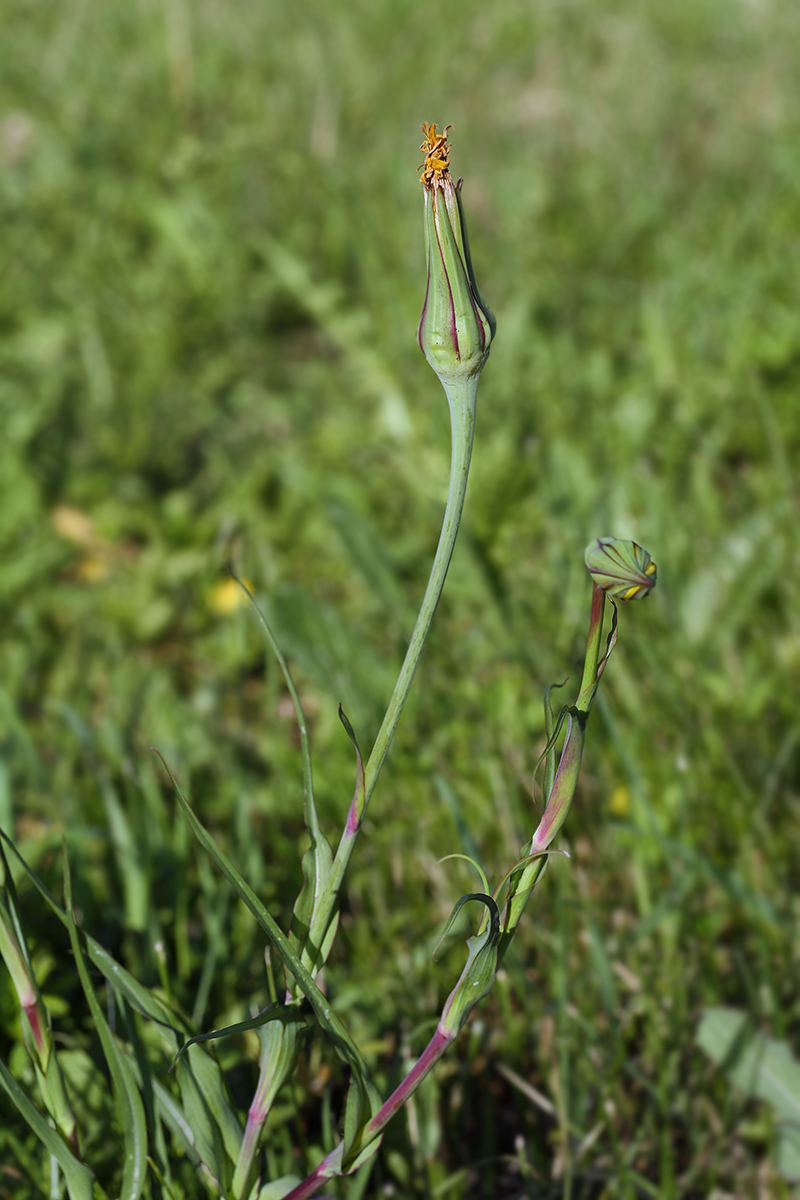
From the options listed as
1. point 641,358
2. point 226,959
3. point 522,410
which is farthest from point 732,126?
point 226,959

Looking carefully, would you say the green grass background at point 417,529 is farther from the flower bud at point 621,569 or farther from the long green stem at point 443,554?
the flower bud at point 621,569

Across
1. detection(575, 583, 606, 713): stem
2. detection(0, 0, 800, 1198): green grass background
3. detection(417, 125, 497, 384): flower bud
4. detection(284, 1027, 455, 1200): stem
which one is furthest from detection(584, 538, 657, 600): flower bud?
detection(0, 0, 800, 1198): green grass background

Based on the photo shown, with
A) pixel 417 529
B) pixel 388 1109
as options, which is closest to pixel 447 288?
pixel 388 1109

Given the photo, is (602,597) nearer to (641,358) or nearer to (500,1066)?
(500,1066)

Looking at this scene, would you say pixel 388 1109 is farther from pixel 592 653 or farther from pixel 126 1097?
pixel 592 653

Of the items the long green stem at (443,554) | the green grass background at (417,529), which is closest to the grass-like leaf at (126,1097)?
the long green stem at (443,554)
